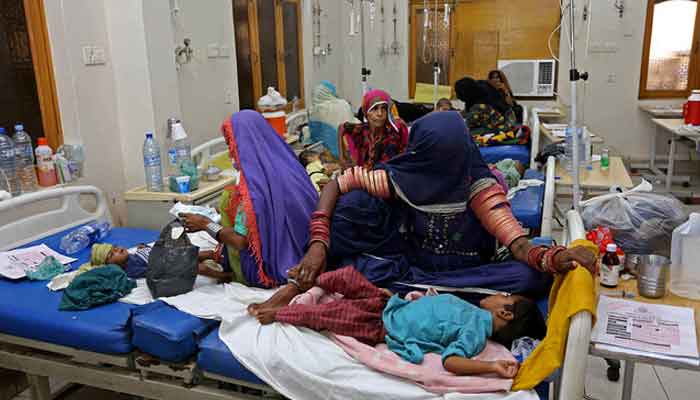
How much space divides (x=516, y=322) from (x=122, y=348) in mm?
1429

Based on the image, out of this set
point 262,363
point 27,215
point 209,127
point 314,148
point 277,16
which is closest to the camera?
point 262,363

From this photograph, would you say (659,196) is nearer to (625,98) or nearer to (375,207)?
(375,207)

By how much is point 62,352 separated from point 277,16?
161 inches

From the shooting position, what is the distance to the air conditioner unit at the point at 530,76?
696 cm

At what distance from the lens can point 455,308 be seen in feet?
6.05

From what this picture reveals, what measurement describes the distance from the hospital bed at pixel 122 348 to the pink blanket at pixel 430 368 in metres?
0.35

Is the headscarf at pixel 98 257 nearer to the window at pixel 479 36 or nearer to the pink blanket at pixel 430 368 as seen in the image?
the pink blanket at pixel 430 368

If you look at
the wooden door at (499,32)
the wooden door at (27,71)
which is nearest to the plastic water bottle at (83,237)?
the wooden door at (27,71)

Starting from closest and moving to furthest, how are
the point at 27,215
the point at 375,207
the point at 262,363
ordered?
the point at 262,363 < the point at 375,207 < the point at 27,215

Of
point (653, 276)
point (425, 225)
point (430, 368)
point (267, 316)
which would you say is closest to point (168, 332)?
point (267, 316)

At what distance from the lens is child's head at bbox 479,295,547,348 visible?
6.05 feet

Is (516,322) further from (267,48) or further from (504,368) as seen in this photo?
(267,48)

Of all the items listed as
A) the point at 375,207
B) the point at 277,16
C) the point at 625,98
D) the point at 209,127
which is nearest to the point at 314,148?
the point at 209,127

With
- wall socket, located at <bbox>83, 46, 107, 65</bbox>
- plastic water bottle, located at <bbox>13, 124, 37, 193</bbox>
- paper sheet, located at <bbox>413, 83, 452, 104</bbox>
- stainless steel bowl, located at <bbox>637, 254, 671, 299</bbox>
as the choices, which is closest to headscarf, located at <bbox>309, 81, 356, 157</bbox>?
paper sheet, located at <bbox>413, 83, 452, 104</bbox>
